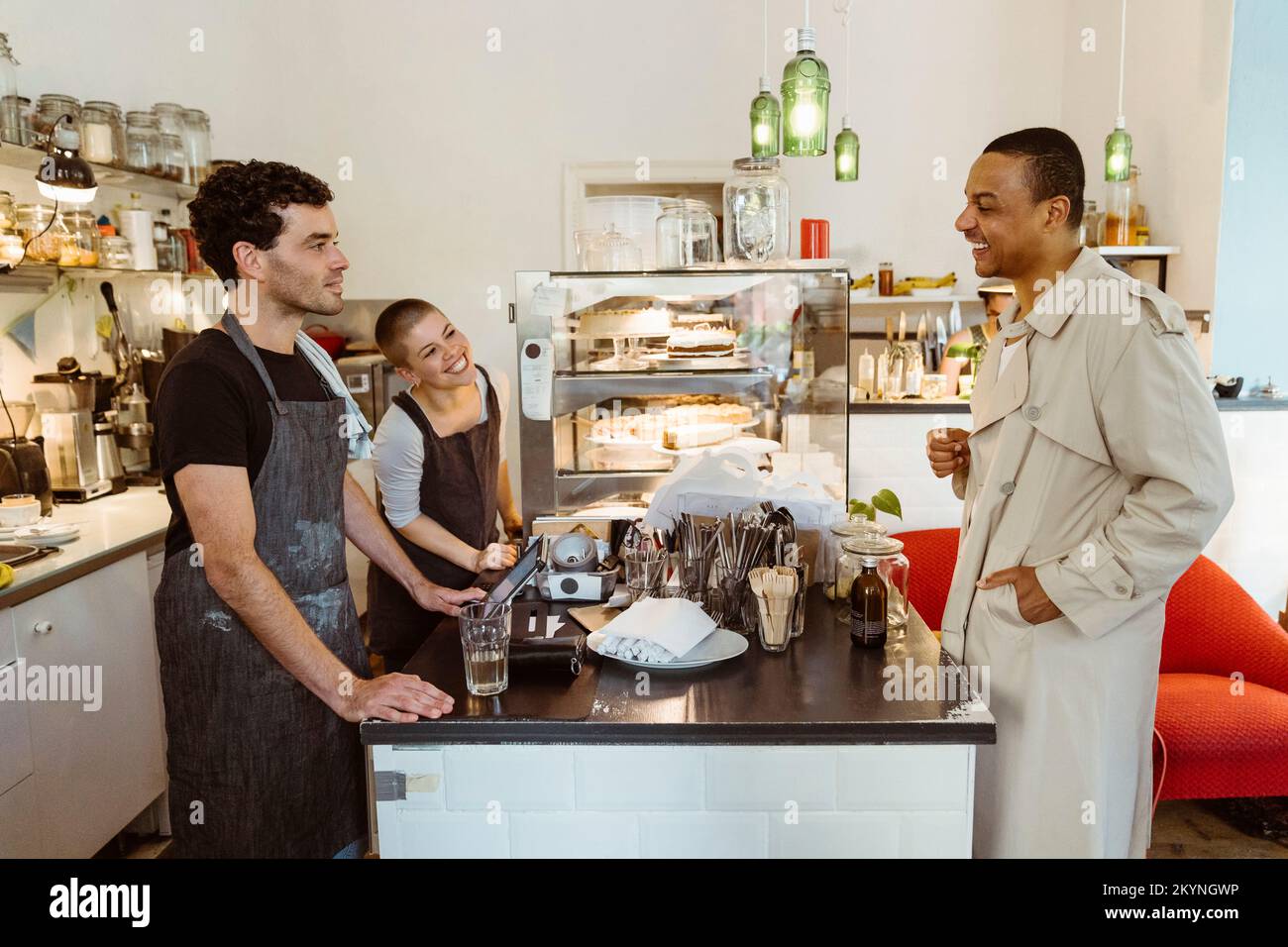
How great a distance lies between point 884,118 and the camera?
17.5 feet

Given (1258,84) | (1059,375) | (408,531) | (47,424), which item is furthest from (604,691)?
(1258,84)

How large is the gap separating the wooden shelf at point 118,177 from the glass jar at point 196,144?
0.08 meters

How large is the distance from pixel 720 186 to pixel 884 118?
98cm

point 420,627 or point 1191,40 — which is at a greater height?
point 1191,40

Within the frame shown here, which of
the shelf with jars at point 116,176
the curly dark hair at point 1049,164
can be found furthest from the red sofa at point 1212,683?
the shelf with jars at point 116,176

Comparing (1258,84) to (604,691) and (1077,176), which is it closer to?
(1077,176)

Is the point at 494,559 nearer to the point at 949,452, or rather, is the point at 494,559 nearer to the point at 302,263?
the point at 302,263

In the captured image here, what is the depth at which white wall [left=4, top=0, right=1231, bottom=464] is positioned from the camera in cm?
529

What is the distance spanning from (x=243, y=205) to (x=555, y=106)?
3890mm

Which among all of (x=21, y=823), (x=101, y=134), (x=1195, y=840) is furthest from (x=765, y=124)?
(x=21, y=823)

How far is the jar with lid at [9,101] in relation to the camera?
10.6 feet

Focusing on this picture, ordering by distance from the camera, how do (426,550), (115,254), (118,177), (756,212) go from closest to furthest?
(426,550) → (756,212) → (115,254) → (118,177)

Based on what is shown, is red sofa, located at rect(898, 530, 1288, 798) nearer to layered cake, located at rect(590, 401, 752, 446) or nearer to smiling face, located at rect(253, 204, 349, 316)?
layered cake, located at rect(590, 401, 752, 446)

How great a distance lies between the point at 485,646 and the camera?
Answer: 1.59 meters
